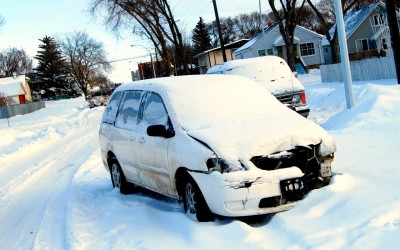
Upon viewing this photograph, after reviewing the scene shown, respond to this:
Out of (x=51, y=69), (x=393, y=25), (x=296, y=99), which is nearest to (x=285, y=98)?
(x=296, y=99)

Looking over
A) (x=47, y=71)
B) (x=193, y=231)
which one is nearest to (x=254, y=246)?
(x=193, y=231)

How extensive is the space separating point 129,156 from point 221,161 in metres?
2.50

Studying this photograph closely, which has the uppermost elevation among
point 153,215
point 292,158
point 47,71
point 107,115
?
point 47,71

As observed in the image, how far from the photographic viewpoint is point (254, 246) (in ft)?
14.4

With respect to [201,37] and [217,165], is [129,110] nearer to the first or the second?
[217,165]

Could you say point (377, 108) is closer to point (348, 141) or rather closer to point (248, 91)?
point (348, 141)

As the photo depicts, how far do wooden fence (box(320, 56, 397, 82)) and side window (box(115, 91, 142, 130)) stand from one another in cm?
1943

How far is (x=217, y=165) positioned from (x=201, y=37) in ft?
331

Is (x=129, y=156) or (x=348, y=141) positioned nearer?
(x=129, y=156)

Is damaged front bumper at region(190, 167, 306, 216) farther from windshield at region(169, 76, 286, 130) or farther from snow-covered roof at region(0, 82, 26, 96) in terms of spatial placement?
snow-covered roof at region(0, 82, 26, 96)

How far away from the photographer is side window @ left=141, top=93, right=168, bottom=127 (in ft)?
20.3

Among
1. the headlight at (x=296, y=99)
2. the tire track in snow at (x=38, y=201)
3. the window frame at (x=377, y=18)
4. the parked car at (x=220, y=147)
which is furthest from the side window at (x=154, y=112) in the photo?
the window frame at (x=377, y=18)

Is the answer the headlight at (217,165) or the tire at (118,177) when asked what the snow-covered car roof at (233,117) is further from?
the tire at (118,177)

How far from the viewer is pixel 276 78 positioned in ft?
44.9
